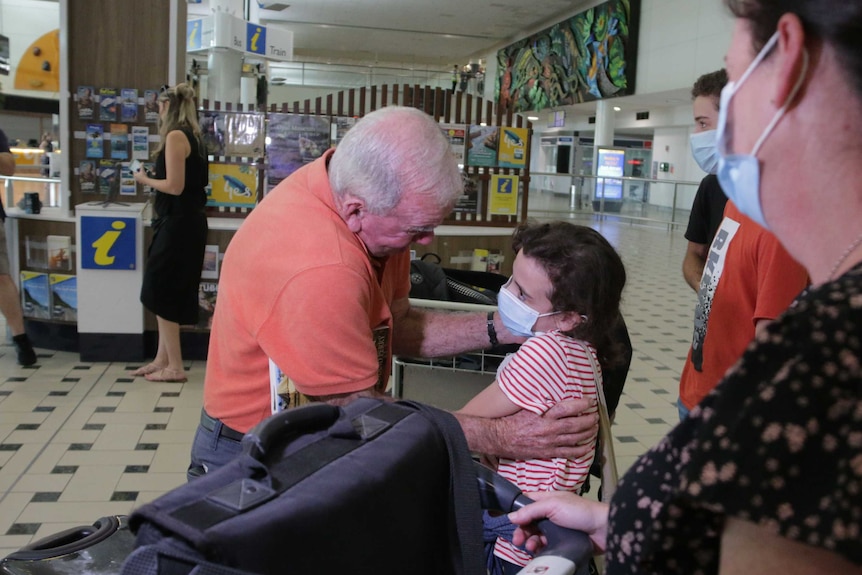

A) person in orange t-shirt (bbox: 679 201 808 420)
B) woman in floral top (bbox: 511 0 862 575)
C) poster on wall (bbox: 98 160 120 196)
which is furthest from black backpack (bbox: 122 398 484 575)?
poster on wall (bbox: 98 160 120 196)

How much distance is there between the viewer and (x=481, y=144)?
599cm

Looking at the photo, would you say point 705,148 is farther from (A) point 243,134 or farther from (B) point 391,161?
(A) point 243,134

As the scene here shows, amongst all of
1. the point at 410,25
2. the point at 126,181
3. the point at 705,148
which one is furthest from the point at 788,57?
the point at 410,25

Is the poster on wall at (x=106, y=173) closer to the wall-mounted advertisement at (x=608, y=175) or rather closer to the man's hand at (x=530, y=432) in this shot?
the man's hand at (x=530, y=432)

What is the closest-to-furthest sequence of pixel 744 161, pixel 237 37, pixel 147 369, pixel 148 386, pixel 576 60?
pixel 744 161, pixel 148 386, pixel 147 369, pixel 237 37, pixel 576 60

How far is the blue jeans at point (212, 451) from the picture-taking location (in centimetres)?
167

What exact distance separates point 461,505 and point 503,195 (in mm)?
5167

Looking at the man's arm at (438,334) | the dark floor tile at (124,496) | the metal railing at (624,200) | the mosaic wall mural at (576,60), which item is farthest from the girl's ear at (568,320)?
the metal railing at (624,200)

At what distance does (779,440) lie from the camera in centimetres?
62

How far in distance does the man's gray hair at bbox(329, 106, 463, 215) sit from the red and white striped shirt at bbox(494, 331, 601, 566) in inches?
16.0

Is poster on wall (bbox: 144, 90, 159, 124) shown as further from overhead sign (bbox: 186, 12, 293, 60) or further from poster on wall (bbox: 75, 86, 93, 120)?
overhead sign (bbox: 186, 12, 293, 60)

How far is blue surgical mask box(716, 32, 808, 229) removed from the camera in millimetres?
736

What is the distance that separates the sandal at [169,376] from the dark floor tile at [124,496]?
5.35ft

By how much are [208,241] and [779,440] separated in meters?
5.08
